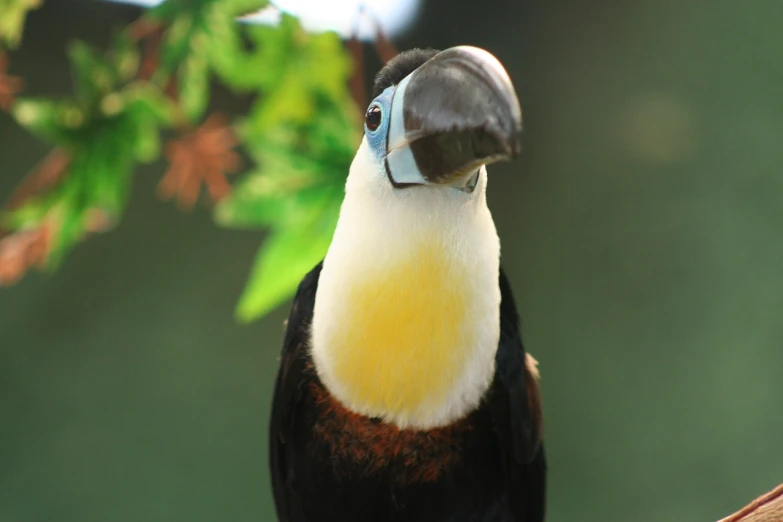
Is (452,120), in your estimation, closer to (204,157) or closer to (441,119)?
(441,119)

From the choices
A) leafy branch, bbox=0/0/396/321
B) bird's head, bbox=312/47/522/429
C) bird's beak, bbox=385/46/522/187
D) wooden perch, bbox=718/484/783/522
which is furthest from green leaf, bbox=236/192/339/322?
wooden perch, bbox=718/484/783/522

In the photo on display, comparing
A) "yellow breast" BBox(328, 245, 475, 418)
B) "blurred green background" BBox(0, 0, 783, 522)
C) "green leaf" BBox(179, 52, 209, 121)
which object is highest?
"green leaf" BBox(179, 52, 209, 121)

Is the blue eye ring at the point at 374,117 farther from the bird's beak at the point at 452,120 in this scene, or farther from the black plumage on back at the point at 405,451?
the black plumage on back at the point at 405,451

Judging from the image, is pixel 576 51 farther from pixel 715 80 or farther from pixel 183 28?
pixel 183 28

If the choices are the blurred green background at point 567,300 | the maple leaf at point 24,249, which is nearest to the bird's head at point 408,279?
the maple leaf at point 24,249

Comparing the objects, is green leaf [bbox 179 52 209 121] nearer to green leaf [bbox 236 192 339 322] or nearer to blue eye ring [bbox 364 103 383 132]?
green leaf [bbox 236 192 339 322]

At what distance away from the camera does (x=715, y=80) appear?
65.2 inches

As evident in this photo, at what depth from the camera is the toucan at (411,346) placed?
79 centimetres

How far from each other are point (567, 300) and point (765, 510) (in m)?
1.09

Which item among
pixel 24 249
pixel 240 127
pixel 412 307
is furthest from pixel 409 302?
pixel 24 249

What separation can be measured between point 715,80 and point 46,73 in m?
1.61

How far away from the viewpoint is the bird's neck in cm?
81

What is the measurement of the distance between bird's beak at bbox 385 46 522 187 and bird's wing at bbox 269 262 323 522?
10.2 inches

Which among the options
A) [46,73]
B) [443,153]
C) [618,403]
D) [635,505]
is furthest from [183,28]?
[635,505]
